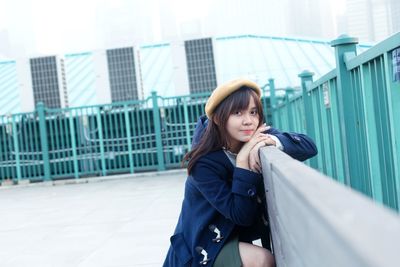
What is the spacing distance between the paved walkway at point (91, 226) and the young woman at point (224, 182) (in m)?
1.76

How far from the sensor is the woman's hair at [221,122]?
6.47 feet

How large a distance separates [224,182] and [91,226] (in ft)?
12.7

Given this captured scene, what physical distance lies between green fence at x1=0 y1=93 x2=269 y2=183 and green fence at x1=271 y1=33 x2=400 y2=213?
858cm

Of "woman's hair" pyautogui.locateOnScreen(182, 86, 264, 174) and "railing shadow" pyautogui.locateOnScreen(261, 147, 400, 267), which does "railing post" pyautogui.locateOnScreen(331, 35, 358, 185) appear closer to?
"woman's hair" pyautogui.locateOnScreen(182, 86, 264, 174)

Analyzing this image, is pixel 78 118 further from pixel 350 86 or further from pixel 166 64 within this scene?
pixel 166 64

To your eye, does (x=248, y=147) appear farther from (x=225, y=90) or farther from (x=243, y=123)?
(x=225, y=90)

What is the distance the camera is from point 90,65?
80.3 feet

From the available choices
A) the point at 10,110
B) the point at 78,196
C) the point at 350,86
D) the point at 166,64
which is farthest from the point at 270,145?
the point at 166,64

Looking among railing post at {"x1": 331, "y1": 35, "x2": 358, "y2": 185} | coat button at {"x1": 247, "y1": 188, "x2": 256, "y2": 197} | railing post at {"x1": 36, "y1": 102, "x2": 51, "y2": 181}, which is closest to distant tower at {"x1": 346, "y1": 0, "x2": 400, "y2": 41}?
railing post at {"x1": 331, "y1": 35, "x2": 358, "y2": 185}

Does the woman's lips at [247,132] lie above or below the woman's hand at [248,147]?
above

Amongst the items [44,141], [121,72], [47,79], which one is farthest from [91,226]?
[47,79]

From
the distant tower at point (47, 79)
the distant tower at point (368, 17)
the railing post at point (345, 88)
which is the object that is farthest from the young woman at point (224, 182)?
the distant tower at point (47, 79)

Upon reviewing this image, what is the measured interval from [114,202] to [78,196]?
5.39ft

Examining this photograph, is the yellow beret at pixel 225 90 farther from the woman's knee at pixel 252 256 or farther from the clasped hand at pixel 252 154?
the woman's knee at pixel 252 256
